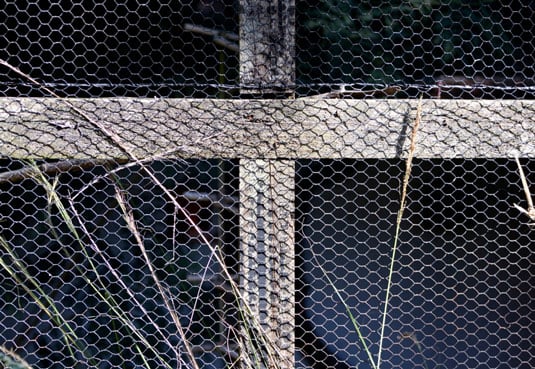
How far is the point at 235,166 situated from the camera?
7.10 feet

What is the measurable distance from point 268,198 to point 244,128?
156 mm

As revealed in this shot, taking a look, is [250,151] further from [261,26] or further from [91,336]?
[91,336]

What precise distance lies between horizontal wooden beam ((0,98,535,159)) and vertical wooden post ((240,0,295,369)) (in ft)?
0.15

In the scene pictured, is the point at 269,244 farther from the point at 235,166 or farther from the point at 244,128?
the point at 235,166

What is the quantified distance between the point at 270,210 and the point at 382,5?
37.8 inches

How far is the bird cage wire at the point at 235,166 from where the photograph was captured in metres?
1.69

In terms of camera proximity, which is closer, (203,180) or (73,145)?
(73,145)

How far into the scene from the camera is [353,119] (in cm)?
171

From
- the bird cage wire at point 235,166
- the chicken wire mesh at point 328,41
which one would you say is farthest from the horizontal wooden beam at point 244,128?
the chicken wire mesh at point 328,41

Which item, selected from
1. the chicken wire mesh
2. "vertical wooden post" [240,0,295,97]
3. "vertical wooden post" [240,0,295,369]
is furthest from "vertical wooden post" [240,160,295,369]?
the chicken wire mesh

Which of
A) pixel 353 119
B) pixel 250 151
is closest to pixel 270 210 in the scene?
pixel 250 151

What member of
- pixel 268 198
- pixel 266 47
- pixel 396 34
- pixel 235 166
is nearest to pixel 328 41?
pixel 396 34

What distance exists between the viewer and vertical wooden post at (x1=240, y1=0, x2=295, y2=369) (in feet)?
5.55

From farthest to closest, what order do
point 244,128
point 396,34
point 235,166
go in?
1. point 396,34
2. point 235,166
3. point 244,128
